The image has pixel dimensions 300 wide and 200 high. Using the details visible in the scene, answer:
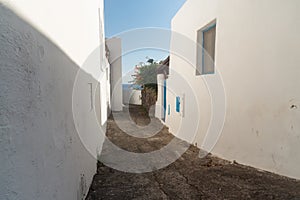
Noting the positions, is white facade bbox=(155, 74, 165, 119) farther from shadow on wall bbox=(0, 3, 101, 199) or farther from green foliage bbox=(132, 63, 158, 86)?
green foliage bbox=(132, 63, 158, 86)

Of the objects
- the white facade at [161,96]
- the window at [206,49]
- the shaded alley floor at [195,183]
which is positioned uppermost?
the window at [206,49]

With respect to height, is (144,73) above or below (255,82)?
above

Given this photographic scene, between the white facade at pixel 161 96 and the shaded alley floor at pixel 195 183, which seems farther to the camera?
the white facade at pixel 161 96

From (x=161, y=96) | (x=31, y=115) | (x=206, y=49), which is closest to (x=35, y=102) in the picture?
(x=31, y=115)

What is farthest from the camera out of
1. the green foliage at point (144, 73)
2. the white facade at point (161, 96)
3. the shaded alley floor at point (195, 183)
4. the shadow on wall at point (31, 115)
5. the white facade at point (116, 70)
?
the green foliage at point (144, 73)

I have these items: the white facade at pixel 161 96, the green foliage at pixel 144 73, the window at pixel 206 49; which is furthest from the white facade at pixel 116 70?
the window at pixel 206 49

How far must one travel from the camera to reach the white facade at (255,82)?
2.68m

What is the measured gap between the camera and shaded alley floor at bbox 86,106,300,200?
2.43 metres

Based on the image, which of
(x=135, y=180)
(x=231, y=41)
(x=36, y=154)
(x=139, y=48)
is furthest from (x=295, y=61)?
(x=139, y=48)

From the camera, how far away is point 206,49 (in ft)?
16.3

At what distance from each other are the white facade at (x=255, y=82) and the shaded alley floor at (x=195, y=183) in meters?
0.35

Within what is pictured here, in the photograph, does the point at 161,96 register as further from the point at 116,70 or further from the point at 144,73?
the point at 144,73

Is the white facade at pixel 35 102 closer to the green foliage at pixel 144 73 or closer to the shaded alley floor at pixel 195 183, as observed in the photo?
the shaded alley floor at pixel 195 183

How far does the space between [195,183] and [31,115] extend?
8.43 ft
